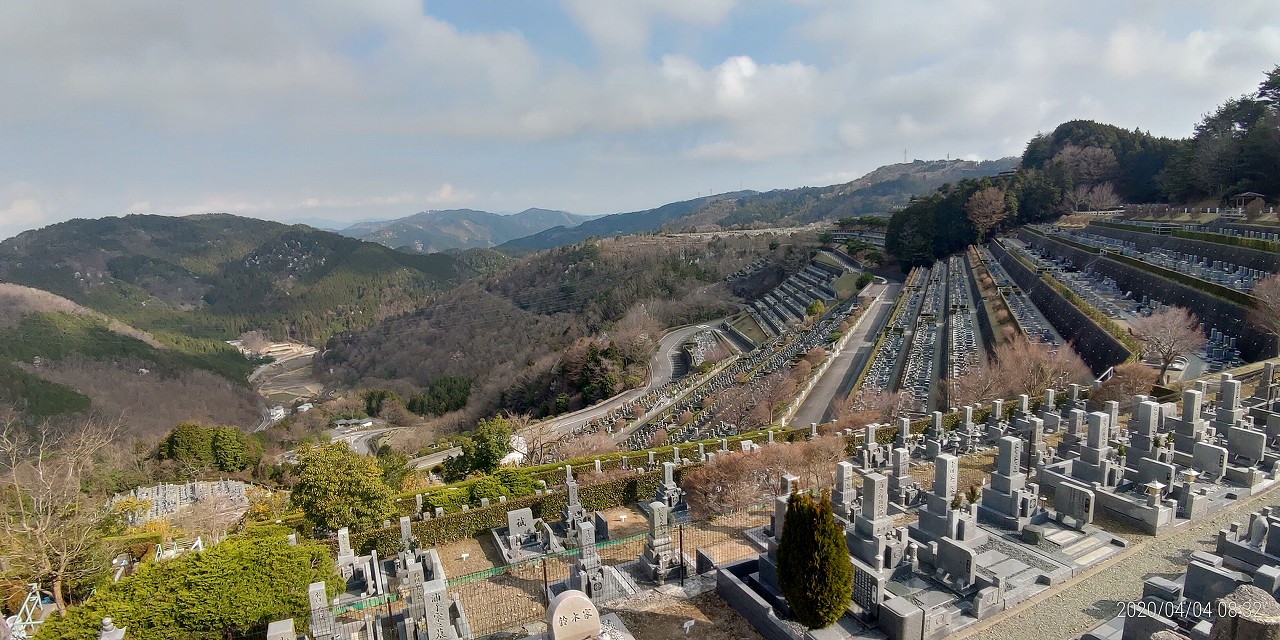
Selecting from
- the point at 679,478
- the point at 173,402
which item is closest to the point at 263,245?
the point at 173,402

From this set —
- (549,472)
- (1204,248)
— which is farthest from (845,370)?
(549,472)

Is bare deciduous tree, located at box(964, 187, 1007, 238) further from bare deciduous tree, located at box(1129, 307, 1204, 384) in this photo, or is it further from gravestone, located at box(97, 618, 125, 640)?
gravestone, located at box(97, 618, 125, 640)

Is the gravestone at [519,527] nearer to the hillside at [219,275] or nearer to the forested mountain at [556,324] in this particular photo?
the forested mountain at [556,324]

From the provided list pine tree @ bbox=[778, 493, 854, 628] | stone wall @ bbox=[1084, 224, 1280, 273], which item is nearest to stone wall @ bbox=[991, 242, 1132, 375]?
stone wall @ bbox=[1084, 224, 1280, 273]

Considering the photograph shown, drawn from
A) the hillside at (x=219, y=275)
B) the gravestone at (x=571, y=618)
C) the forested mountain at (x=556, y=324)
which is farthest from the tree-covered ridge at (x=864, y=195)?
the gravestone at (x=571, y=618)

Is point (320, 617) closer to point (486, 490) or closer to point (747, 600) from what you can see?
point (747, 600)

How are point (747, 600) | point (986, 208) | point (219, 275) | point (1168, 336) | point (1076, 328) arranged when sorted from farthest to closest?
1. point (219, 275)
2. point (986, 208)
3. point (1076, 328)
4. point (1168, 336)
5. point (747, 600)
